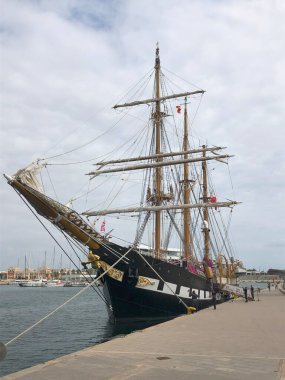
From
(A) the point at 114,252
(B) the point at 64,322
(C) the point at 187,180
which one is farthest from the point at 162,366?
(C) the point at 187,180

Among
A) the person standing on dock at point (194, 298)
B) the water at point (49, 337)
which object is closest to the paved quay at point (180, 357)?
the water at point (49, 337)

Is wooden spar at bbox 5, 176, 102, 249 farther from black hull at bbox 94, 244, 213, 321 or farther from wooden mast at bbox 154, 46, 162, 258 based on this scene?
wooden mast at bbox 154, 46, 162, 258

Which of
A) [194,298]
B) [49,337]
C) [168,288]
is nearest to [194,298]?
[194,298]

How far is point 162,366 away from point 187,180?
28752 millimetres

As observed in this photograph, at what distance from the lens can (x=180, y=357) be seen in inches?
338

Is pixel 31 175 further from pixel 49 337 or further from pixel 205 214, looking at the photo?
pixel 205 214

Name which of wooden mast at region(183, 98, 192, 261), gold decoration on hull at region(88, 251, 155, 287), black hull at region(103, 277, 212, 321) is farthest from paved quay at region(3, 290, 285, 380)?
wooden mast at region(183, 98, 192, 261)

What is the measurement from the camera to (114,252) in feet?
70.0

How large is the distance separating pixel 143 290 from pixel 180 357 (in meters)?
13.0

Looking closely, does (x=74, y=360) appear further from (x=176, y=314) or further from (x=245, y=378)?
(x=176, y=314)

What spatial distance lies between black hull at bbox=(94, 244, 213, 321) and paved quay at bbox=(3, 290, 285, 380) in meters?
8.14

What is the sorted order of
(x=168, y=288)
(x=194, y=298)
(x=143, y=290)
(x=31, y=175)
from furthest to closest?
(x=194, y=298)
(x=168, y=288)
(x=143, y=290)
(x=31, y=175)

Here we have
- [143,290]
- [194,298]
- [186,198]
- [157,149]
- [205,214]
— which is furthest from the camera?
[205,214]

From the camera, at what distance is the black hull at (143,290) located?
842 inches
